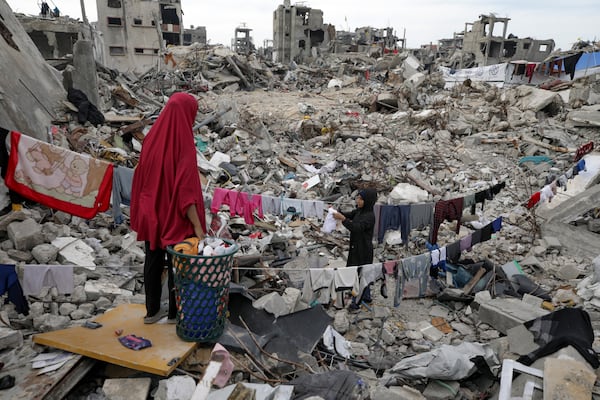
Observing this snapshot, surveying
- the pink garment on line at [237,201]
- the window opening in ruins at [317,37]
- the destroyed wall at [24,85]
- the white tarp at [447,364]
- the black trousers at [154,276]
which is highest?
the window opening in ruins at [317,37]

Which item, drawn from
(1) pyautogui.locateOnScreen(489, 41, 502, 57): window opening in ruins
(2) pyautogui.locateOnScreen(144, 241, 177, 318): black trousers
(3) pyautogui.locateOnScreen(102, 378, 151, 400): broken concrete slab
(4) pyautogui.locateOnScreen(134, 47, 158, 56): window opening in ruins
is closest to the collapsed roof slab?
(2) pyautogui.locateOnScreen(144, 241, 177, 318): black trousers

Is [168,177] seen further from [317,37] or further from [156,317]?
[317,37]

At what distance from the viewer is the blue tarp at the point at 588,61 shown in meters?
20.6

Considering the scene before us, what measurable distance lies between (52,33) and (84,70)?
1649 centimetres

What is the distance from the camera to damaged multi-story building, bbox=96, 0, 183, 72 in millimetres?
30016

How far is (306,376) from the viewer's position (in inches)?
122

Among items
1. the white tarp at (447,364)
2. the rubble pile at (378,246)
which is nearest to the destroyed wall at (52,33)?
the rubble pile at (378,246)

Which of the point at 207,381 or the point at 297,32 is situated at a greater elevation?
the point at 297,32

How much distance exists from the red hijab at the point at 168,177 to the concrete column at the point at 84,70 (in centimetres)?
771

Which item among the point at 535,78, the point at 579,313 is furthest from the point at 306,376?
the point at 535,78

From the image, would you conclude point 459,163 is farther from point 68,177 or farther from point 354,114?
point 68,177

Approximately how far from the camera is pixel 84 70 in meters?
9.46

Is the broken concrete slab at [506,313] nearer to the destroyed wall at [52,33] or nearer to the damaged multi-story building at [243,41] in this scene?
the destroyed wall at [52,33]

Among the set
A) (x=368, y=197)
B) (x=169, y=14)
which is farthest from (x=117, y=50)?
(x=368, y=197)
